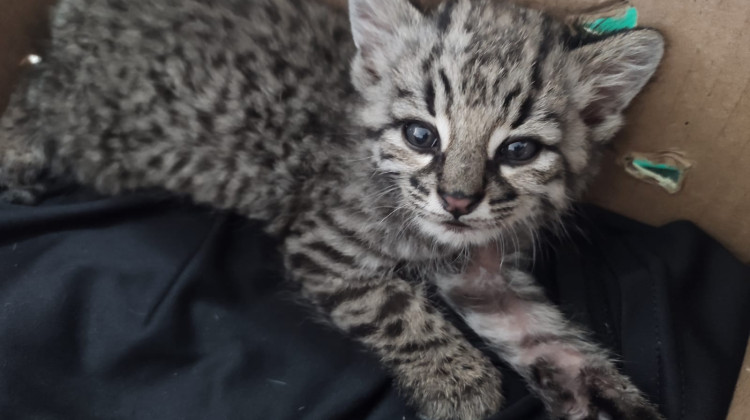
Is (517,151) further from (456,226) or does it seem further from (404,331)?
(404,331)

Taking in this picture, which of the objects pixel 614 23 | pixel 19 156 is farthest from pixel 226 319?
pixel 614 23

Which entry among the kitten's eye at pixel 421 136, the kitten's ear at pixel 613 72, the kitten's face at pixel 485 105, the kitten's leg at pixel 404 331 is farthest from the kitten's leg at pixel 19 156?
the kitten's ear at pixel 613 72

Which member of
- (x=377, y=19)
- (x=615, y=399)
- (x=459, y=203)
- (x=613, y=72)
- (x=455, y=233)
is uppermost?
(x=377, y=19)

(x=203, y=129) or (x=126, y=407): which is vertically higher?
(x=203, y=129)

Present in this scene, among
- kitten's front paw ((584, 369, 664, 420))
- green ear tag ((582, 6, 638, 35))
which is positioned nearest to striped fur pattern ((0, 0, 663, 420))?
kitten's front paw ((584, 369, 664, 420))

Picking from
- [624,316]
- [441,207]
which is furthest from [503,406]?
[441,207]

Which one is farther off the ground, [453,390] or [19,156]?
[19,156]

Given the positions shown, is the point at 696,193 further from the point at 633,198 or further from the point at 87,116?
the point at 87,116
